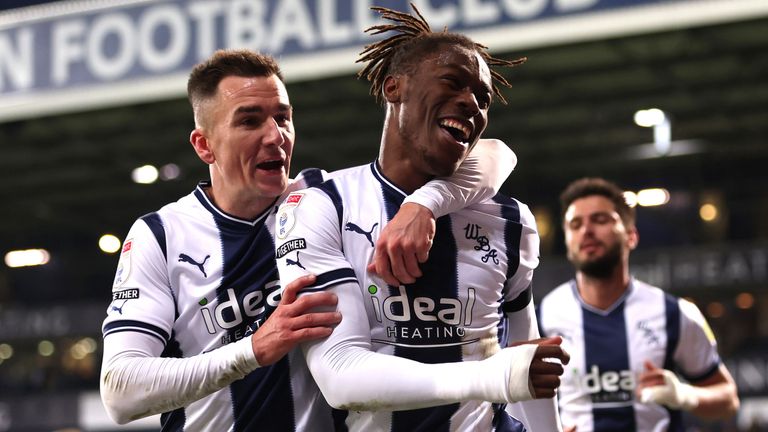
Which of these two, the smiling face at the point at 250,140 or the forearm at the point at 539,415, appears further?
the smiling face at the point at 250,140

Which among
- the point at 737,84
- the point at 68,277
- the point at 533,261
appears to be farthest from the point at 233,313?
the point at 68,277

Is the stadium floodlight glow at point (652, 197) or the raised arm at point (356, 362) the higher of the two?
the stadium floodlight glow at point (652, 197)

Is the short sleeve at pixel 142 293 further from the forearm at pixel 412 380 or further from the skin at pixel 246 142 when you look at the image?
the forearm at pixel 412 380

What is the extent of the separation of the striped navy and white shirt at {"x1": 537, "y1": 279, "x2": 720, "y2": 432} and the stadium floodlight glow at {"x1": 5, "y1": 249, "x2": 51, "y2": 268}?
22.3 meters

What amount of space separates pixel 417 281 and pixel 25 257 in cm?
2509

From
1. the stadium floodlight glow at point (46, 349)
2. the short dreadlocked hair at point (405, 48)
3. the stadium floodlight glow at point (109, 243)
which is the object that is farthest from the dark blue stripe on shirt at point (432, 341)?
the stadium floodlight glow at point (109, 243)

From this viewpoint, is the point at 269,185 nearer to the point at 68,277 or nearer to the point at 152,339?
the point at 152,339

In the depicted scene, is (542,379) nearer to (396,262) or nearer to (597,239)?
(396,262)

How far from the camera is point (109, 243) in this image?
86.4ft

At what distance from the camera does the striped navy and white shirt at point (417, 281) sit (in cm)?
288

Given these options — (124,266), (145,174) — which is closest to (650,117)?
(145,174)

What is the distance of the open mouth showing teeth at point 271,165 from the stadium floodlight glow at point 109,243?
922 inches

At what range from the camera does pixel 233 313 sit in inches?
130

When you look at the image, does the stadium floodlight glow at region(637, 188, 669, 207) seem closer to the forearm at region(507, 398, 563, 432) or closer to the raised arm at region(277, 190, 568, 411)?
the forearm at region(507, 398, 563, 432)
